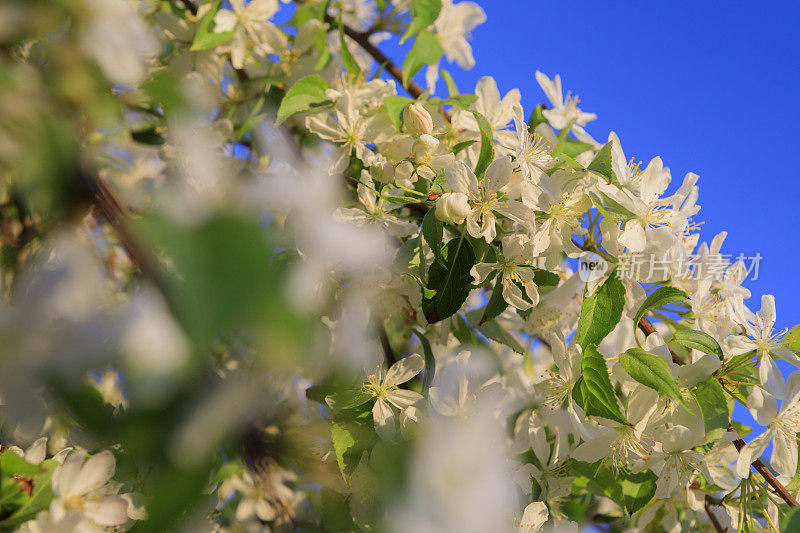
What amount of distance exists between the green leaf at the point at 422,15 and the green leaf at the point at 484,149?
0.33 meters

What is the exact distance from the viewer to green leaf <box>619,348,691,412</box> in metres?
0.68

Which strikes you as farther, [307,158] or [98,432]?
[307,158]

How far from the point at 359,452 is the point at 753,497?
55 cm

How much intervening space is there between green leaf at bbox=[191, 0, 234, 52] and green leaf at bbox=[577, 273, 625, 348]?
0.72 metres

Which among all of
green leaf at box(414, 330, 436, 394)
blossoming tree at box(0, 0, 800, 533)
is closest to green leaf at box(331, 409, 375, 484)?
blossoming tree at box(0, 0, 800, 533)

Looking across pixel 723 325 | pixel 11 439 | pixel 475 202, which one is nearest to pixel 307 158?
pixel 475 202

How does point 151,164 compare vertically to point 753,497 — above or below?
below

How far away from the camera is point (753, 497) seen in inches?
32.4

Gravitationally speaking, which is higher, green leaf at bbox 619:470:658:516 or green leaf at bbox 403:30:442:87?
green leaf at bbox 403:30:442:87

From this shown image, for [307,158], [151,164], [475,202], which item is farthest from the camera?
[151,164]

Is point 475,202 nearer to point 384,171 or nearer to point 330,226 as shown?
point 384,171

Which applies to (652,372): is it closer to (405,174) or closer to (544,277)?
(544,277)

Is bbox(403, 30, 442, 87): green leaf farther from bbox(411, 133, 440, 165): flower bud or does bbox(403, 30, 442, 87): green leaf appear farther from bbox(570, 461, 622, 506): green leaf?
bbox(570, 461, 622, 506): green leaf

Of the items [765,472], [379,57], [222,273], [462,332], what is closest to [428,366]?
[462,332]
